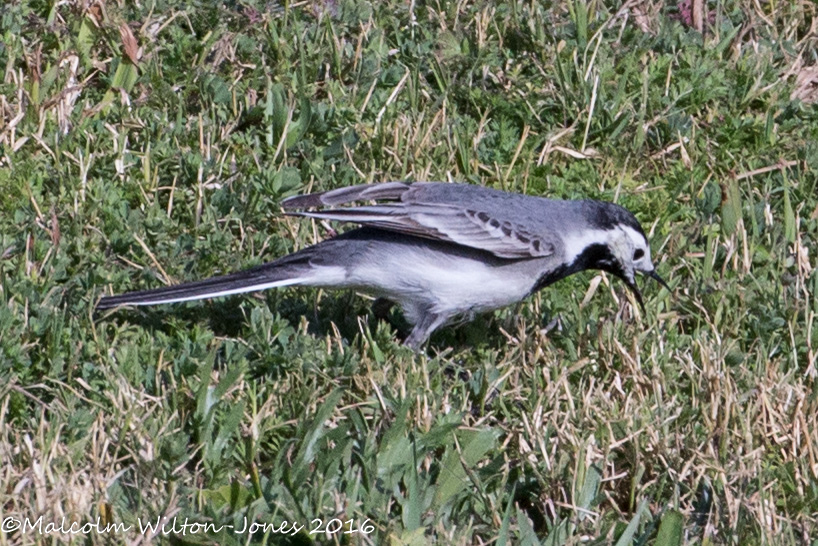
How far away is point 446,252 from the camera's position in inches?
286

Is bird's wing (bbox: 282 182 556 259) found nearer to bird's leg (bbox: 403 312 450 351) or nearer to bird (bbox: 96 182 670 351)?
bird (bbox: 96 182 670 351)

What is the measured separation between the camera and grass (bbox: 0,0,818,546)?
18.9 ft

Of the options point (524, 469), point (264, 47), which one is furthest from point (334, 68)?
point (524, 469)

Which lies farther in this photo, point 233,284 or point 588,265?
point 588,265

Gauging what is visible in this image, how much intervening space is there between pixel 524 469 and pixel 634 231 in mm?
1801

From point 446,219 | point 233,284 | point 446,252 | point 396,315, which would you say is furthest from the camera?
point 396,315

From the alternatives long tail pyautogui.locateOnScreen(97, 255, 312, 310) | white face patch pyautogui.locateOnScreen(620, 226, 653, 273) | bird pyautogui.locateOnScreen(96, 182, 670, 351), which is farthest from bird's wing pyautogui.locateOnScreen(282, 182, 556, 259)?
white face patch pyautogui.locateOnScreen(620, 226, 653, 273)

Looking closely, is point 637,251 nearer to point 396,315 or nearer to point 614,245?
point 614,245

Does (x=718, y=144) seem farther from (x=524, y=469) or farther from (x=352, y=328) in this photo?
(x=524, y=469)

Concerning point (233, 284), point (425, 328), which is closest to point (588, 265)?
point (425, 328)

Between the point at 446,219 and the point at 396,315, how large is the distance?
862 mm

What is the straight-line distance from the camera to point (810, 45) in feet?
32.1

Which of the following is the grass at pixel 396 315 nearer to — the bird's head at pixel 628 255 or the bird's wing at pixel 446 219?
the bird's head at pixel 628 255

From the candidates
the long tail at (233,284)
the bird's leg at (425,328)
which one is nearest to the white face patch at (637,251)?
the bird's leg at (425,328)
